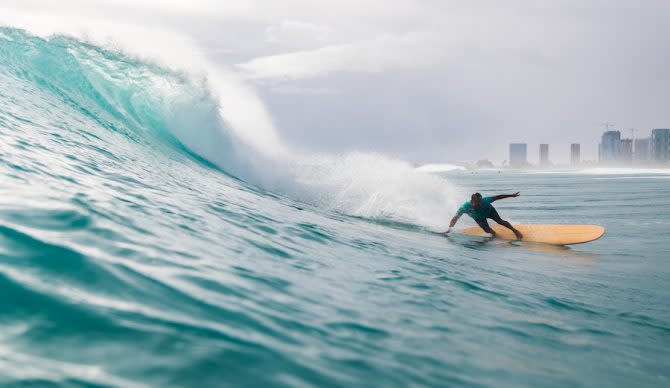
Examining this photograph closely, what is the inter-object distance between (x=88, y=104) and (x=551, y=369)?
15128 mm

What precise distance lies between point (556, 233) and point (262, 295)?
9302 mm

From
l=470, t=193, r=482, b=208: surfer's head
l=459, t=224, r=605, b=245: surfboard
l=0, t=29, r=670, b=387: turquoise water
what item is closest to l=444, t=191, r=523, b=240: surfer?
l=470, t=193, r=482, b=208: surfer's head

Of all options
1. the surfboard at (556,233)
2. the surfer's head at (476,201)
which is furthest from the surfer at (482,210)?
the surfboard at (556,233)

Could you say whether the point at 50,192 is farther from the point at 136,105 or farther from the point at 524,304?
the point at 136,105

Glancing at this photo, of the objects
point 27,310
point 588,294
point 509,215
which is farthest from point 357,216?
point 27,310

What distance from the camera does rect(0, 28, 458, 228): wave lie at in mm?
15844

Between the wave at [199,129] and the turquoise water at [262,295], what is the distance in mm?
5324

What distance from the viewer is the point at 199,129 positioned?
57.4 feet

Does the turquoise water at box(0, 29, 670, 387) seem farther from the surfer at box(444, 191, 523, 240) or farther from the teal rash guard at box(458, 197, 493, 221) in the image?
the teal rash guard at box(458, 197, 493, 221)

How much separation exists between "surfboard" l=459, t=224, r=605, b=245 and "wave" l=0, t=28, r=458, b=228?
2937mm

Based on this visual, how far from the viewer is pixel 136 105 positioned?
56.4 feet

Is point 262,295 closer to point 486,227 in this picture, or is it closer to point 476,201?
point 476,201

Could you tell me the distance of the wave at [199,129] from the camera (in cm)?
1584

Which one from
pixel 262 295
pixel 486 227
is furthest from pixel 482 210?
pixel 262 295
